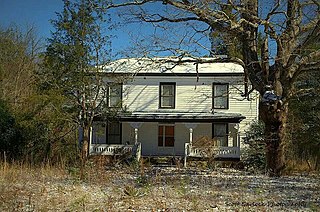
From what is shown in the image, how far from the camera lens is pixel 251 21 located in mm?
14031

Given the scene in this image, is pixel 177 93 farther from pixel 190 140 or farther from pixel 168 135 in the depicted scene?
pixel 190 140

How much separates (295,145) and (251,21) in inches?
407

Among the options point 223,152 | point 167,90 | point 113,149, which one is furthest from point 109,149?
point 223,152

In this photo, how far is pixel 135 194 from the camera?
841 cm

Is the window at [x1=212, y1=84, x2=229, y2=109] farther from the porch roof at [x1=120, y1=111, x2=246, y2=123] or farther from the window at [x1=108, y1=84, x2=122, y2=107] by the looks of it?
the window at [x1=108, y1=84, x2=122, y2=107]

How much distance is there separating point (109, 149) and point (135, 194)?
48.9ft

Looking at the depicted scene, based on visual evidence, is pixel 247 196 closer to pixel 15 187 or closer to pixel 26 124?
pixel 15 187

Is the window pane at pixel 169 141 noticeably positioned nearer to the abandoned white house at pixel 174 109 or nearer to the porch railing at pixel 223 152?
the abandoned white house at pixel 174 109

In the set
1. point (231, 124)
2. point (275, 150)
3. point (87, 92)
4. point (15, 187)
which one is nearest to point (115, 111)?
point (87, 92)

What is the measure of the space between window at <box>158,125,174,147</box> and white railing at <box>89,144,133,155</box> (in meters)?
2.67

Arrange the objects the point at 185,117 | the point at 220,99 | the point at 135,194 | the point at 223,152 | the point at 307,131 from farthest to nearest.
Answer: the point at 220,99
the point at 185,117
the point at 223,152
the point at 307,131
the point at 135,194

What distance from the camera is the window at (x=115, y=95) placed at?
72.1 ft

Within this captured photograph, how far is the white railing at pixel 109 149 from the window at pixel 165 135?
2.67 meters

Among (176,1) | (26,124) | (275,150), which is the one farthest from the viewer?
(26,124)
